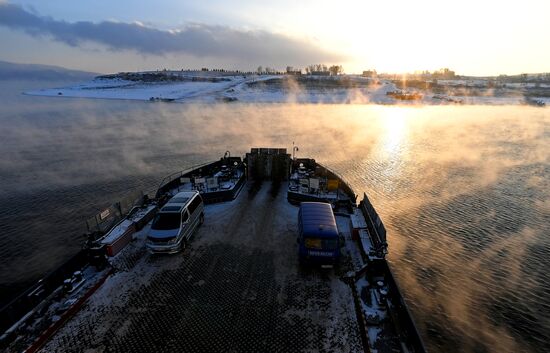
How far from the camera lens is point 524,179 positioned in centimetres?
3644

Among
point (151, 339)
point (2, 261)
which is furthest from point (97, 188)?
point (151, 339)

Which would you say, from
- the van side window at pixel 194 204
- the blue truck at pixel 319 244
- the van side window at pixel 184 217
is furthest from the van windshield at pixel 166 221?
the blue truck at pixel 319 244

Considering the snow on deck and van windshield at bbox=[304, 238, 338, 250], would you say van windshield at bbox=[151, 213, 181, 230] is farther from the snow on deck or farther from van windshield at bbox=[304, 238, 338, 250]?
van windshield at bbox=[304, 238, 338, 250]

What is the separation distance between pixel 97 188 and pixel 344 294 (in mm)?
28801

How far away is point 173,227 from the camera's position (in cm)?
1602

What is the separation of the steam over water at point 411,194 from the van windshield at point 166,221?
9.78 metres

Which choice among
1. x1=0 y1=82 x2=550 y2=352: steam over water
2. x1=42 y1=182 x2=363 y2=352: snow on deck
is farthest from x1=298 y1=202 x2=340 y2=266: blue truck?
x1=0 y1=82 x2=550 y2=352: steam over water

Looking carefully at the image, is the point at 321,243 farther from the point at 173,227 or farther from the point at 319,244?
the point at 173,227

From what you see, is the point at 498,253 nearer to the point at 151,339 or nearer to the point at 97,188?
the point at 151,339

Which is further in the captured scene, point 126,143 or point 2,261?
point 126,143

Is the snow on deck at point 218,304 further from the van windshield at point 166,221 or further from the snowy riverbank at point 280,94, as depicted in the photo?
the snowy riverbank at point 280,94

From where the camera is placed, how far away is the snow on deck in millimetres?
11000

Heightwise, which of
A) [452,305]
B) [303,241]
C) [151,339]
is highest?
[303,241]

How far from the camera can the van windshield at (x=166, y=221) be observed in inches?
631
